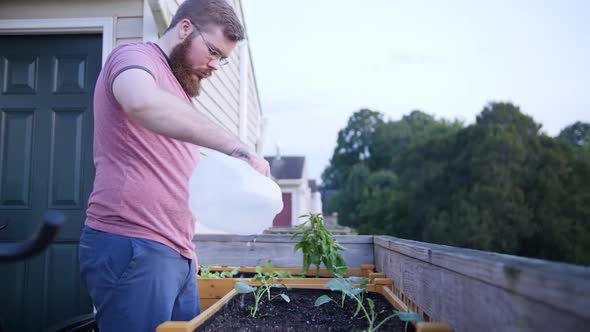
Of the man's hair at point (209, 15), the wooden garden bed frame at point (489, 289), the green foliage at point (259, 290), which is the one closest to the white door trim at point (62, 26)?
the man's hair at point (209, 15)

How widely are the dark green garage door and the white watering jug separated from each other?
1781 mm

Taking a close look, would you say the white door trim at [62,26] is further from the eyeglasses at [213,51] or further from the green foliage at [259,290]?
the green foliage at [259,290]

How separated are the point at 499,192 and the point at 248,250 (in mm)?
14316

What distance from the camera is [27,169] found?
2.61 m

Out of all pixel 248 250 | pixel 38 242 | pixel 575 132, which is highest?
pixel 575 132

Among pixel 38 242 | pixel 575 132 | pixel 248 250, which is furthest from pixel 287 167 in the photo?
pixel 575 132

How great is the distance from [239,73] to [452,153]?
14.9 m

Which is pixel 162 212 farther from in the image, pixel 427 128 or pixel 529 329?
pixel 427 128

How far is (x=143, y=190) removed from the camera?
1.22 m

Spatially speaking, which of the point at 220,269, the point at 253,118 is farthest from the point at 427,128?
the point at 220,269

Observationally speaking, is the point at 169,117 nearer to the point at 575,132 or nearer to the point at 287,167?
the point at 287,167

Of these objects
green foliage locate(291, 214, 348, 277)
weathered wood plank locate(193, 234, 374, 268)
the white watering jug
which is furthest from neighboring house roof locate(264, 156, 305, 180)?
the white watering jug

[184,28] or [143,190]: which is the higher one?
[184,28]

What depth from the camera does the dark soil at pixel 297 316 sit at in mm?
1244
